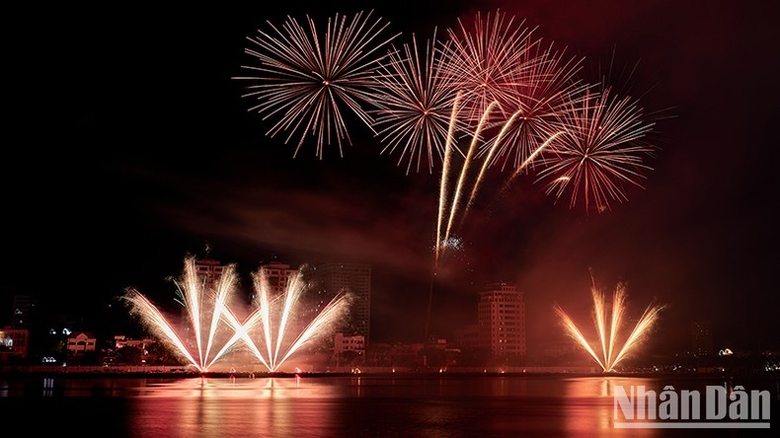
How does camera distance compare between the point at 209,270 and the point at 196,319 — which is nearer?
the point at 196,319

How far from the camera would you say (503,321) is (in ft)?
378

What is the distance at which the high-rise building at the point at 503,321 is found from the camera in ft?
376

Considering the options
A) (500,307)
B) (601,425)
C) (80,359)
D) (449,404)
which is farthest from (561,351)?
(601,425)

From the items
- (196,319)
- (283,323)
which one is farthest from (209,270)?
(196,319)

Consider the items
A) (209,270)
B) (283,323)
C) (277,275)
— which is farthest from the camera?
(277,275)

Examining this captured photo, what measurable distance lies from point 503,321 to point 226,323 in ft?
180

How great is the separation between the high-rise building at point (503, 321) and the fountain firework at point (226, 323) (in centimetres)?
2458

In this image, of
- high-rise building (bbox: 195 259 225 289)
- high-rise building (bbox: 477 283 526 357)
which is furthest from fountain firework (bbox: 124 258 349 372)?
high-rise building (bbox: 477 283 526 357)

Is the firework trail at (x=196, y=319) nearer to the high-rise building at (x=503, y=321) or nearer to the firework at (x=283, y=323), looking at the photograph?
the firework at (x=283, y=323)

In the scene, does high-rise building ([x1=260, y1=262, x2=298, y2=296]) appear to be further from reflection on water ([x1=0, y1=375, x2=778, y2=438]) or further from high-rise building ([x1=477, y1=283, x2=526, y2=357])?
reflection on water ([x1=0, y1=375, x2=778, y2=438])

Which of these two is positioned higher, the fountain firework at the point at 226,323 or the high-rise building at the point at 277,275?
the high-rise building at the point at 277,275

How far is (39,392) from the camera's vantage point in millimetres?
38750

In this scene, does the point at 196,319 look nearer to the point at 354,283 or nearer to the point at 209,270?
the point at 209,270

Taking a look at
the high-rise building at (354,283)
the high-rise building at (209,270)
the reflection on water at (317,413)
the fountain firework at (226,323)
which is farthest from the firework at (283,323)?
the high-rise building at (354,283)
